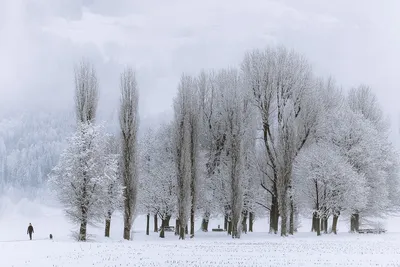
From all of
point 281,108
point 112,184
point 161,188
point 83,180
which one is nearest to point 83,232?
point 83,180

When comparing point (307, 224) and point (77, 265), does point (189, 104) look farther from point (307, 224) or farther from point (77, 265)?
point (307, 224)

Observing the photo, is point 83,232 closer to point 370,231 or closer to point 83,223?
point 83,223

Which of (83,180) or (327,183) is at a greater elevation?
(327,183)

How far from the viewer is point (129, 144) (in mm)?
44125

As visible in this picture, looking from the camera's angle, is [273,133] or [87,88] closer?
[87,88]

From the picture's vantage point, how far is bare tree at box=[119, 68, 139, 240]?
141 feet

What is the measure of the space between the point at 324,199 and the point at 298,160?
4605 mm

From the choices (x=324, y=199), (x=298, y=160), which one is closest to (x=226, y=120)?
(x=298, y=160)

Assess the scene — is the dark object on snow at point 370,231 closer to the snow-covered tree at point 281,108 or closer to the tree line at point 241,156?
the tree line at point 241,156

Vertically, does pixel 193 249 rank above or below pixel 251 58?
below

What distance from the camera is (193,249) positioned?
33219mm

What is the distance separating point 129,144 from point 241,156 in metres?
10.7

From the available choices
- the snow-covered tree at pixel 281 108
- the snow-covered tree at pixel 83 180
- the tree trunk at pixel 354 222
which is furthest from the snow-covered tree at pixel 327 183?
the snow-covered tree at pixel 83 180

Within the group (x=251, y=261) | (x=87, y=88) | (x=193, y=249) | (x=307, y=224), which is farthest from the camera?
(x=307, y=224)
